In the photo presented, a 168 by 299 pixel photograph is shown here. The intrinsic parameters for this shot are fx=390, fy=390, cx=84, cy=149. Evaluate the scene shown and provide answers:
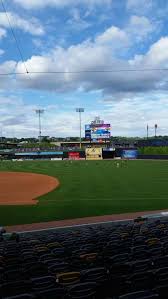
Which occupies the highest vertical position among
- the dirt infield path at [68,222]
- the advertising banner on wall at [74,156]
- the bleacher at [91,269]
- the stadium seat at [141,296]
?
the stadium seat at [141,296]

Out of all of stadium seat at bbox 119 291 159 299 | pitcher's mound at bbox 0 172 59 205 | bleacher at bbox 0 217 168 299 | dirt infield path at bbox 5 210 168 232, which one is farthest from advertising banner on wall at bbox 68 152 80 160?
stadium seat at bbox 119 291 159 299

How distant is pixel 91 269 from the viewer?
7.65 meters

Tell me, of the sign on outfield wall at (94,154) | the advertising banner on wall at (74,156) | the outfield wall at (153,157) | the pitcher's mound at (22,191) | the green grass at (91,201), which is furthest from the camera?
the advertising banner on wall at (74,156)

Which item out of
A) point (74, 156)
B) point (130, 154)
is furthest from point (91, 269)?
point (74, 156)

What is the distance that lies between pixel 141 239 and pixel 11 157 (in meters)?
102

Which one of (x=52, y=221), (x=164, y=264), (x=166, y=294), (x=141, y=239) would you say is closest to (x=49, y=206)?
(x=52, y=221)

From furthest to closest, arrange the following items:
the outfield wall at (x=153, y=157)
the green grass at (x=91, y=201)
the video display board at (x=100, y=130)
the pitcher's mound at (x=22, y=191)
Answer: the video display board at (x=100, y=130) → the outfield wall at (x=153, y=157) → the pitcher's mound at (x=22, y=191) → the green grass at (x=91, y=201)

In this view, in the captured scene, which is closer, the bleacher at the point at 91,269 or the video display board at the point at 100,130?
the bleacher at the point at 91,269

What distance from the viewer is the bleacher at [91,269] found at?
6.32 metres

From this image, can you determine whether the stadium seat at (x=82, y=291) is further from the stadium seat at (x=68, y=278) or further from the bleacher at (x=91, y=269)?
the stadium seat at (x=68, y=278)

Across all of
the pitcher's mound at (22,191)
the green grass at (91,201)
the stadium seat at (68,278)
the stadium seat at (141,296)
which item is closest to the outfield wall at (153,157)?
the green grass at (91,201)

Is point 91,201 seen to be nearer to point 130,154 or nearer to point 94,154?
point 94,154

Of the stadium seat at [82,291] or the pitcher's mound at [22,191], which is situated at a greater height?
the stadium seat at [82,291]

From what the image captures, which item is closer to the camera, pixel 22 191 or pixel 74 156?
pixel 22 191
